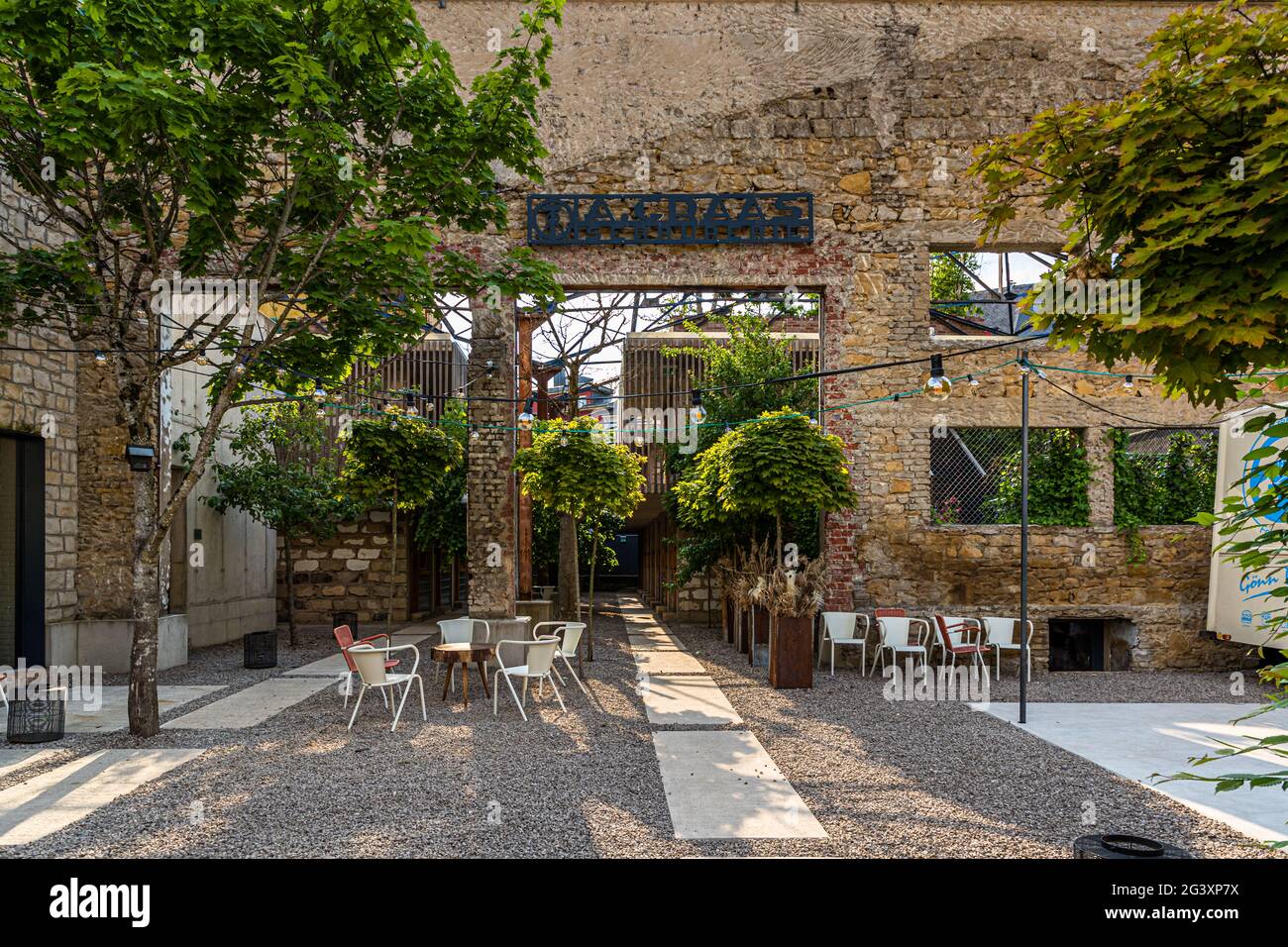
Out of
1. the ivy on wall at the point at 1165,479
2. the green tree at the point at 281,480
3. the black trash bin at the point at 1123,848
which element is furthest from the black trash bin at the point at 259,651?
the ivy on wall at the point at 1165,479

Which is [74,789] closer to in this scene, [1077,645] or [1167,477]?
[1077,645]

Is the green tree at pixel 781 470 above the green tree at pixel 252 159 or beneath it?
beneath

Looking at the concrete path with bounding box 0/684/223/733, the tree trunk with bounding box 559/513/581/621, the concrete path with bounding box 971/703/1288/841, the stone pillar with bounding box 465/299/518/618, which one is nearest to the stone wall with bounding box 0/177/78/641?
the concrete path with bounding box 0/684/223/733

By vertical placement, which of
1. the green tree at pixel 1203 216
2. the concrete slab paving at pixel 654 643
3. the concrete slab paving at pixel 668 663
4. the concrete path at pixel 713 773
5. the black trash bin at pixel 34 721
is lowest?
the concrete slab paving at pixel 654 643

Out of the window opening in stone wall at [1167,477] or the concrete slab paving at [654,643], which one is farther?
the concrete slab paving at [654,643]

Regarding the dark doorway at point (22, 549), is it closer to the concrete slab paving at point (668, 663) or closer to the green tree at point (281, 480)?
the green tree at point (281, 480)

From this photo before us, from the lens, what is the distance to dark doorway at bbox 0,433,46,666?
30.5 feet

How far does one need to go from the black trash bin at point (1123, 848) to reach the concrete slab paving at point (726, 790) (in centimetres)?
154

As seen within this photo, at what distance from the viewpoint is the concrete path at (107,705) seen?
750 centimetres

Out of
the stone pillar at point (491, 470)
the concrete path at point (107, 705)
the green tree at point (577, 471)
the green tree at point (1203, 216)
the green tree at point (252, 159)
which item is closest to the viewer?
the green tree at point (1203, 216)

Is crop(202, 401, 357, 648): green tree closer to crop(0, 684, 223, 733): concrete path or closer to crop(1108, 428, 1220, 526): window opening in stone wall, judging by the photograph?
crop(0, 684, 223, 733): concrete path

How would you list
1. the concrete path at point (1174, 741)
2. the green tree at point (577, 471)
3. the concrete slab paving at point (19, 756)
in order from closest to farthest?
the concrete path at point (1174, 741)
the concrete slab paving at point (19, 756)
the green tree at point (577, 471)

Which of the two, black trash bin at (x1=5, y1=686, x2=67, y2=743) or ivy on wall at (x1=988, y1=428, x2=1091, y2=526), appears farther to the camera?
ivy on wall at (x1=988, y1=428, x2=1091, y2=526)

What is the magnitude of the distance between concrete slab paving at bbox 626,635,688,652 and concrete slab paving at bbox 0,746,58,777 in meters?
7.79
